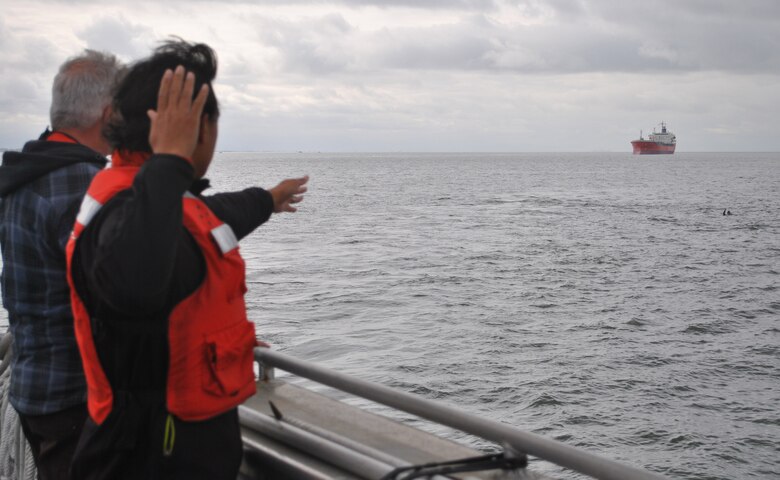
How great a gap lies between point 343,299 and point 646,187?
6714cm

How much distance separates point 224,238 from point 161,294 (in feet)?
0.74

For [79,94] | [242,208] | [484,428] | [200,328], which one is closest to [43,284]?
[79,94]

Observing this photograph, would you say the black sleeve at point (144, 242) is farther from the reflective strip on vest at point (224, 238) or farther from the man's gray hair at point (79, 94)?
the man's gray hair at point (79, 94)

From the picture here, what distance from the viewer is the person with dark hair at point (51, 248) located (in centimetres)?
228

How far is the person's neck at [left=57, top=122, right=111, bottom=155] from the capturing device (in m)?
2.43

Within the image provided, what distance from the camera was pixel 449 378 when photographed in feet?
50.7

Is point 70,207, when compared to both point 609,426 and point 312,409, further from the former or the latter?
point 609,426

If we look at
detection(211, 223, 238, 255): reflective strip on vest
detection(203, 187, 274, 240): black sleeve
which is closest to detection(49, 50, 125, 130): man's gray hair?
detection(203, 187, 274, 240): black sleeve

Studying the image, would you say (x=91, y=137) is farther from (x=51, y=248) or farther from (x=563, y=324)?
(x=563, y=324)

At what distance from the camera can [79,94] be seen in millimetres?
2424

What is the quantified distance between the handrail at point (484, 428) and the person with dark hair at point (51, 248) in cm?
68

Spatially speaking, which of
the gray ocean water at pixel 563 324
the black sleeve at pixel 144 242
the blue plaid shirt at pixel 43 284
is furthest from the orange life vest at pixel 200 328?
the gray ocean water at pixel 563 324

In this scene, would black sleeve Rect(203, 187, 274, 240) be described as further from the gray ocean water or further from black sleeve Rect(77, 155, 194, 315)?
the gray ocean water

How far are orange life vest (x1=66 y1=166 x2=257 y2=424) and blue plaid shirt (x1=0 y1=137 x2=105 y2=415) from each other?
55cm
